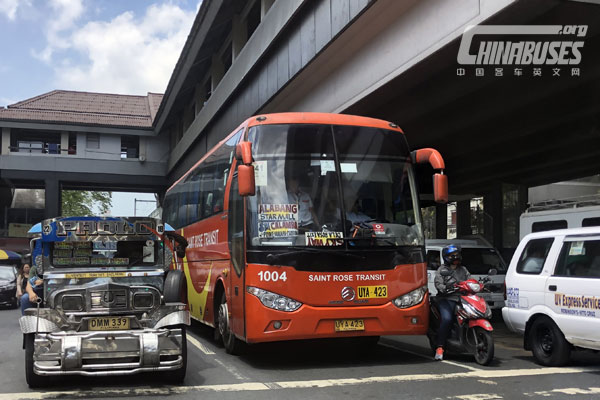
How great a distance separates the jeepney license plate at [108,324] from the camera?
7035mm

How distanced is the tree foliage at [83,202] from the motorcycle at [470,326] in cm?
5114

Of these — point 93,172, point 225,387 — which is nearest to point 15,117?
point 93,172

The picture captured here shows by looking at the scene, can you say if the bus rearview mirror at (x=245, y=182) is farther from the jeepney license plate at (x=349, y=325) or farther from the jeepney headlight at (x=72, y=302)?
the jeepney headlight at (x=72, y=302)

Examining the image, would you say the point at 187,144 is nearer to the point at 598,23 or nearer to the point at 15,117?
the point at 15,117

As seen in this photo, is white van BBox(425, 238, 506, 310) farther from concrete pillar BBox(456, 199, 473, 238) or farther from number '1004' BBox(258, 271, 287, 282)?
concrete pillar BBox(456, 199, 473, 238)

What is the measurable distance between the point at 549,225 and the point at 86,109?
36503mm

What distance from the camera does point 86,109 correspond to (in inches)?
1698

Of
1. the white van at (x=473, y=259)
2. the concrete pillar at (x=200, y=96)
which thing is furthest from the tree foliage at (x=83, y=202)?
the white van at (x=473, y=259)

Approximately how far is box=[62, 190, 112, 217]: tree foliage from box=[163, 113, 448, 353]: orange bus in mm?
50466

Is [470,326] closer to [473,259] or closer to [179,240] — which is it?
[179,240]

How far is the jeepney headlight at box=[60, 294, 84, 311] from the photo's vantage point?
730 cm

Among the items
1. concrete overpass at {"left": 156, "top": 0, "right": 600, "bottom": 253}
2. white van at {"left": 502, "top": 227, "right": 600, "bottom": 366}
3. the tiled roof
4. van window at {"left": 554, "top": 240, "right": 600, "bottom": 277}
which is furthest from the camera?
the tiled roof

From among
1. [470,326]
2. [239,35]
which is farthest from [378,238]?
[239,35]

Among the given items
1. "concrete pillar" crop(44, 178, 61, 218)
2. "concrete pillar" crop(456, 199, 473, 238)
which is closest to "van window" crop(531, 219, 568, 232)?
"concrete pillar" crop(456, 199, 473, 238)
